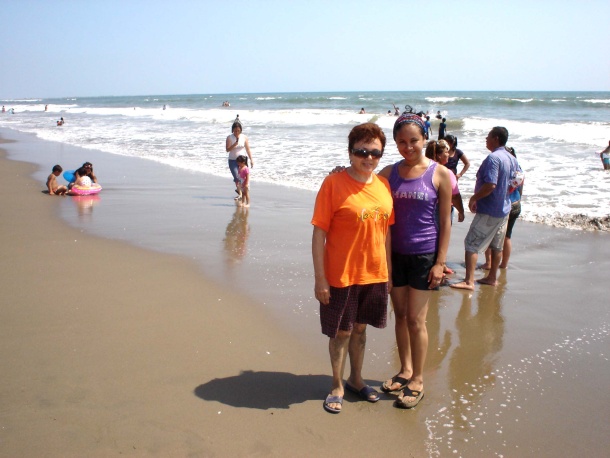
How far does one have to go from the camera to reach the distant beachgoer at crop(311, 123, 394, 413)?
312 cm

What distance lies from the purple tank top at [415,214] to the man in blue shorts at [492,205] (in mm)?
2374

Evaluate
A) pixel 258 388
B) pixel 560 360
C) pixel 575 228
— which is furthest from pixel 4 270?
pixel 575 228

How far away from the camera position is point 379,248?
3.23 m

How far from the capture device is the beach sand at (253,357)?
9.92 feet

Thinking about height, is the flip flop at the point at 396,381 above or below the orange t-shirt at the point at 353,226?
below

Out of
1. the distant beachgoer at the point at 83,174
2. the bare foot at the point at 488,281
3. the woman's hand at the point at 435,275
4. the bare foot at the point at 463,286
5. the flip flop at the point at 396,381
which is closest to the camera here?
the woman's hand at the point at 435,275

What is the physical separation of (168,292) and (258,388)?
6.38 ft

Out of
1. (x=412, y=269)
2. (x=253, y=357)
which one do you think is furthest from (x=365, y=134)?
(x=253, y=357)

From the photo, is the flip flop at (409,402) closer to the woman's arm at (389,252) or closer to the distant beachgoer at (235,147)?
the woman's arm at (389,252)

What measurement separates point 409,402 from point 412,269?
82 centimetres

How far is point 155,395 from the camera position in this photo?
3373mm

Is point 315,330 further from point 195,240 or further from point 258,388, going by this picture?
point 195,240

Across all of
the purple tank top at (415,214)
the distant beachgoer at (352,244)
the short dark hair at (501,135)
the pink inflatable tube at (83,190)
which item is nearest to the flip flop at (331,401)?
the distant beachgoer at (352,244)

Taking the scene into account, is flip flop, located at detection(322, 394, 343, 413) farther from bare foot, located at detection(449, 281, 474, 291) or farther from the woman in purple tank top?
bare foot, located at detection(449, 281, 474, 291)
